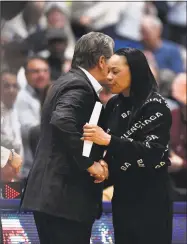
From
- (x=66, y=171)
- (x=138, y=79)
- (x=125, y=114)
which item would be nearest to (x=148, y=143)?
(x=125, y=114)

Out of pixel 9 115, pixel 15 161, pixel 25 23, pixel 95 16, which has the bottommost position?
pixel 15 161

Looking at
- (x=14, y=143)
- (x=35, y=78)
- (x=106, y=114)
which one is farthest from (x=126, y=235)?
(x=35, y=78)

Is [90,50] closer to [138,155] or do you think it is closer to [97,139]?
[97,139]

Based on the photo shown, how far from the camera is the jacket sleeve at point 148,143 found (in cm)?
345

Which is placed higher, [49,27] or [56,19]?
[56,19]

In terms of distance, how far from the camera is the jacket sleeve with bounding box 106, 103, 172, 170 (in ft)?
11.3

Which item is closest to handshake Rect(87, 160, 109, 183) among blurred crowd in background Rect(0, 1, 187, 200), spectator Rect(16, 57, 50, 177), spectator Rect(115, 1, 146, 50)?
blurred crowd in background Rect(0, 1, 187, 200)

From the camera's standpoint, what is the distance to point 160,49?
295 inches

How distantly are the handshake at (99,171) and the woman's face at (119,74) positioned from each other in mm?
415

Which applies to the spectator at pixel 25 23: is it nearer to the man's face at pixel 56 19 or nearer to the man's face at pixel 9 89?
the man's face at pixel 56 19

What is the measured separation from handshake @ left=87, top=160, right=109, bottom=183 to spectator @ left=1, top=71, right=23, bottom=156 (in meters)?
1.51

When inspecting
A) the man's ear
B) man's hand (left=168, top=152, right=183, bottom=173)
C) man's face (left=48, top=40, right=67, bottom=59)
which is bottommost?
man's hand (left=168, top=152, right=183, bottom=173)

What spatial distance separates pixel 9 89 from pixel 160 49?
2.15 metres

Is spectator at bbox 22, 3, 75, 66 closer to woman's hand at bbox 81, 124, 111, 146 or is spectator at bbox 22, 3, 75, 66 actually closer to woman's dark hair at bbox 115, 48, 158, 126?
woman's dark hair at bbox 115, 48, 158, 126
